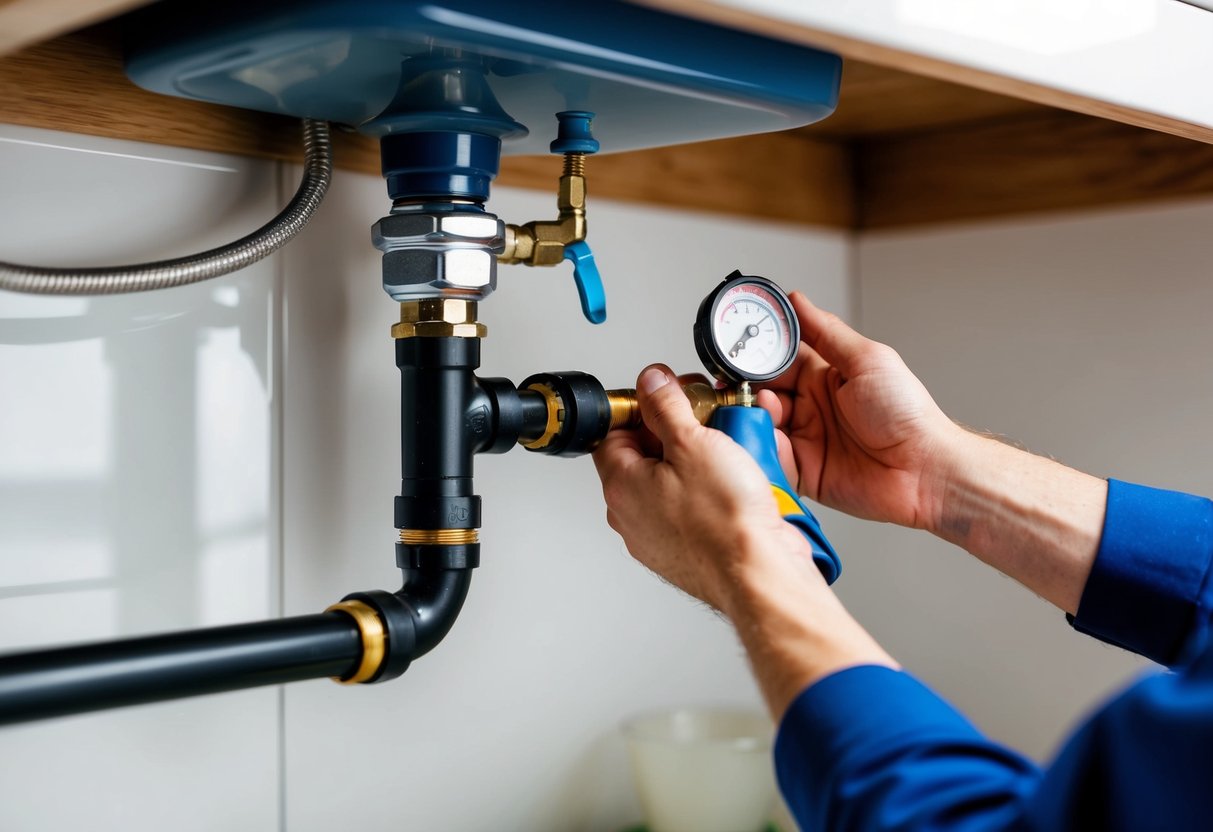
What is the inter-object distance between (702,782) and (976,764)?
0.48 metres

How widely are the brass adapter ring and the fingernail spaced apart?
0.64ft

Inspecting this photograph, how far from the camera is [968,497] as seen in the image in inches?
30.2

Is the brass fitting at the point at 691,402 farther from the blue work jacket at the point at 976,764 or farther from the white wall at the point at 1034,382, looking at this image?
the white wall at the point at 1034,382

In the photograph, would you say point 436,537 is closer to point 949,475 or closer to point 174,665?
point 174,665

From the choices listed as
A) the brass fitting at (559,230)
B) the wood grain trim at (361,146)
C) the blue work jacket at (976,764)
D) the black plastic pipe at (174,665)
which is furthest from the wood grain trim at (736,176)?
the blue work jacket at (976,764)

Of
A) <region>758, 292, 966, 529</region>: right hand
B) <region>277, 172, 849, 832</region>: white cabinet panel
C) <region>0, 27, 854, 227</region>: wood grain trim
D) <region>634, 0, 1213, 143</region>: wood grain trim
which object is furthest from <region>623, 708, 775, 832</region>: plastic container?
<region>634, 0, 1213, 143</region>: wood grain trim

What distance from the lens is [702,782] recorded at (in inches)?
35.1

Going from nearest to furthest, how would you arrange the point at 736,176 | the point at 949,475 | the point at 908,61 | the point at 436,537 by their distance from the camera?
the point at 908,61, the point at 436,537, the point at 949,475, the point at 736,176

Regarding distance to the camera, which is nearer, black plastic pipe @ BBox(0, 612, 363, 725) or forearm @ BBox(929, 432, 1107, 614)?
black plastic pipe @ BBox(0, 612, 363, 725)

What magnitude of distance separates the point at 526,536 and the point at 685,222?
Answer: 0.31m

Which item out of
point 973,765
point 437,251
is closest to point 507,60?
point 437,251

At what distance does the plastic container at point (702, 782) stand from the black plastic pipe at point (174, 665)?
0.36 metres

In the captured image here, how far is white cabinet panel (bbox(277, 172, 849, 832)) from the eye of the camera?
0.78 metres

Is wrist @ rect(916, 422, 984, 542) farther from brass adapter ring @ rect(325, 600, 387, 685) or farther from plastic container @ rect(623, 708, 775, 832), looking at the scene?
brass adapter ring @ rect(325, 600, 387, 685)
